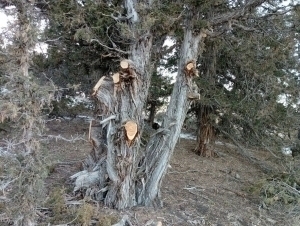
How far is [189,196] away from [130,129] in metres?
1.95

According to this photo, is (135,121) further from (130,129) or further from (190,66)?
(190,66)

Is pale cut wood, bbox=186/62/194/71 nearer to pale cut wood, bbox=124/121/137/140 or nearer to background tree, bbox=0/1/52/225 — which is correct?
pale cut wood, bbox=124/121/137/140

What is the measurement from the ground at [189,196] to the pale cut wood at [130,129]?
0.64 metres

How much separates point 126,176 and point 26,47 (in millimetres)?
2256

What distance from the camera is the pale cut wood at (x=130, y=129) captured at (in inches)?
184

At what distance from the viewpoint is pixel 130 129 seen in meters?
4.68

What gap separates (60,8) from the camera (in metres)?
5.29

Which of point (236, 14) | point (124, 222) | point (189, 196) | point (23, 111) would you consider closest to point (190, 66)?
point (236, 14)

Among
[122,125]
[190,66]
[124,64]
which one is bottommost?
[122,125]

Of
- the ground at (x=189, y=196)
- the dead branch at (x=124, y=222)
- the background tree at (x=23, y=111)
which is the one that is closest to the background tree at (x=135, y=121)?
→ the ground at (x=189, y=196)

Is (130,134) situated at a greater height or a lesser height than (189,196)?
greater

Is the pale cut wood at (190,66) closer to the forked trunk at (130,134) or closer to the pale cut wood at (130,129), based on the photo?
the forked trunk at (130,134)

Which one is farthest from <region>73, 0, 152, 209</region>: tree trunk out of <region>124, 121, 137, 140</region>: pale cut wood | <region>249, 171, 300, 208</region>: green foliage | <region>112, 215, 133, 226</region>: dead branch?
<region>249, 171, 300, 208</region>: green foliage

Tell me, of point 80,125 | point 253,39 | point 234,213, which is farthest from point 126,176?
point 80,125
